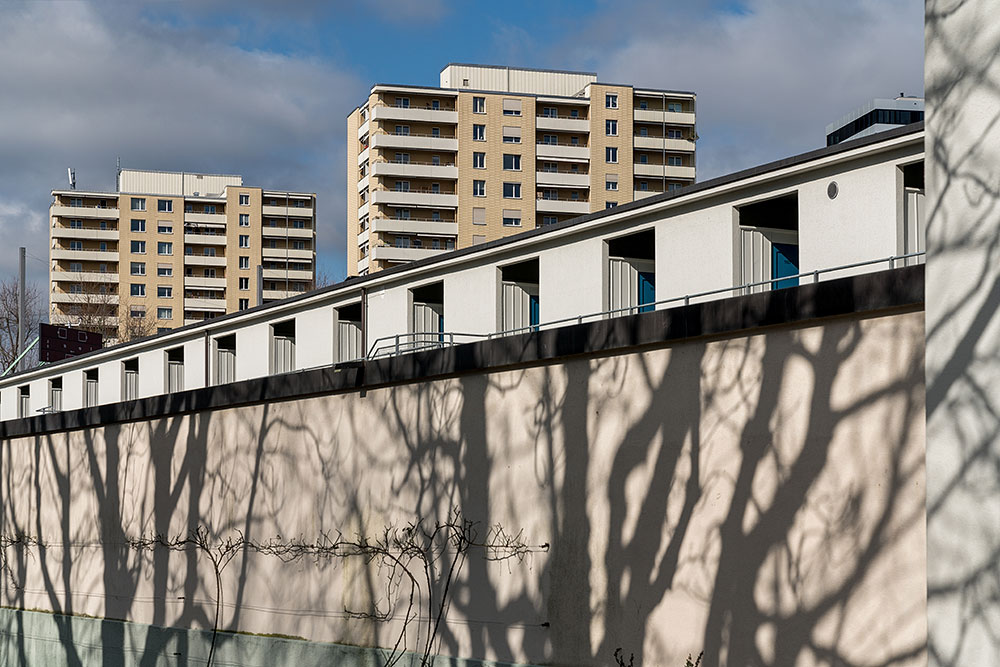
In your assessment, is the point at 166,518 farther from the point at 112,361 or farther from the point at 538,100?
the point at 538,100

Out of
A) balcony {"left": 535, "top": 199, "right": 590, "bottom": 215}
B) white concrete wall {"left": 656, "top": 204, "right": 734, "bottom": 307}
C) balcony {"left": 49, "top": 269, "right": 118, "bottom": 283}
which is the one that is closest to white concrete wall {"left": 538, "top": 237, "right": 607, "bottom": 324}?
white concrete wall {"left": 656, "top": 204, "right": 734, "bottom": 307}

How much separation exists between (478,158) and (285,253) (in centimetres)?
3487

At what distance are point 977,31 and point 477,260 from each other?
1537 centimetres

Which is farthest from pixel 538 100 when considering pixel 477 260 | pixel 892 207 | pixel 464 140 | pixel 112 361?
pixel 892 207

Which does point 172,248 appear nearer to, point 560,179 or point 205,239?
point 205,239

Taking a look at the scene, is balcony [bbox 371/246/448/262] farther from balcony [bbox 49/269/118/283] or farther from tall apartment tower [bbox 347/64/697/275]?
balcony [bbox 49/269/118/283]

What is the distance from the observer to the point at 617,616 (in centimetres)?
902

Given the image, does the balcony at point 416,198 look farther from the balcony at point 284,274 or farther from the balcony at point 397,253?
the balcony at point 284,274

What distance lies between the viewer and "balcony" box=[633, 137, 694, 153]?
9906 cm

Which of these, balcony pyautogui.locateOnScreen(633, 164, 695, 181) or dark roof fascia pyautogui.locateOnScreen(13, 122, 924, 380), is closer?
dark roof fascia pyautogui.locateOnScreen(13, 122, 924, 380)

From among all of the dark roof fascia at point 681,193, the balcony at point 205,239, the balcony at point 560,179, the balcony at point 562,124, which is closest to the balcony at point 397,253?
the balcony at point 560,179

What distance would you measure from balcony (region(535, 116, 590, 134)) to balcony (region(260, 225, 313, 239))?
36.6m

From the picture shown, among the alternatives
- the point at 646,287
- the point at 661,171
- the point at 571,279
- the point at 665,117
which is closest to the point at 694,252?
the point at 646,287

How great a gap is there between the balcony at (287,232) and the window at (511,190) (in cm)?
3471
